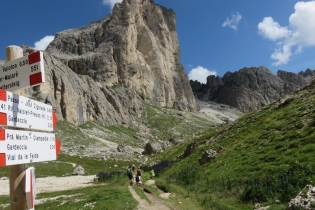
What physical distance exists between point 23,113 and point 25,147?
36.6 inches

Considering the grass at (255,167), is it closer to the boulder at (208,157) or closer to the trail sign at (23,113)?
the boulder at (208,157)

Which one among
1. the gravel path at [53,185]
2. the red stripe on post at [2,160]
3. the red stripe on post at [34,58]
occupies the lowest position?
the gravel path at [53,185]

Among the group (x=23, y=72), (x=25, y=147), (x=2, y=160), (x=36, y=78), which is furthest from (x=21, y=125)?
(x=23, y=72)

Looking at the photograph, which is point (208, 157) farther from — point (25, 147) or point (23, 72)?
point (23, 72)

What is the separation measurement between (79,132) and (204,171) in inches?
3795

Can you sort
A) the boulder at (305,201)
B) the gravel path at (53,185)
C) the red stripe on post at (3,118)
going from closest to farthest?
the red stripe on post at (3,118) → the boulder at (305,201) → the gravel path at (53,185)

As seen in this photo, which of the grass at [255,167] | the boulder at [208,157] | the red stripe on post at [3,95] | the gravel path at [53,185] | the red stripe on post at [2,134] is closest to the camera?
the red stripe on post at [2,134]

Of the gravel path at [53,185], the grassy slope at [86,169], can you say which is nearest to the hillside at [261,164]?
the grassy slope at [86,169]

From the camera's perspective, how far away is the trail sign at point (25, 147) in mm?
6094

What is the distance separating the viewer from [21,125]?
6859mm

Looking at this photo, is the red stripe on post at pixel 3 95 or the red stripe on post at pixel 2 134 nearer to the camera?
the red stripe on post at pixel 2 134

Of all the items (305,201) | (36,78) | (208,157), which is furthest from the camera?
(208,157)

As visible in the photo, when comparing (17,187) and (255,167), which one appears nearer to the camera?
(17,187)

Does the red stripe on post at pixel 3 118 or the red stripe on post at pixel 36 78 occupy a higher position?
the red stripe on post at pixel 36 78
